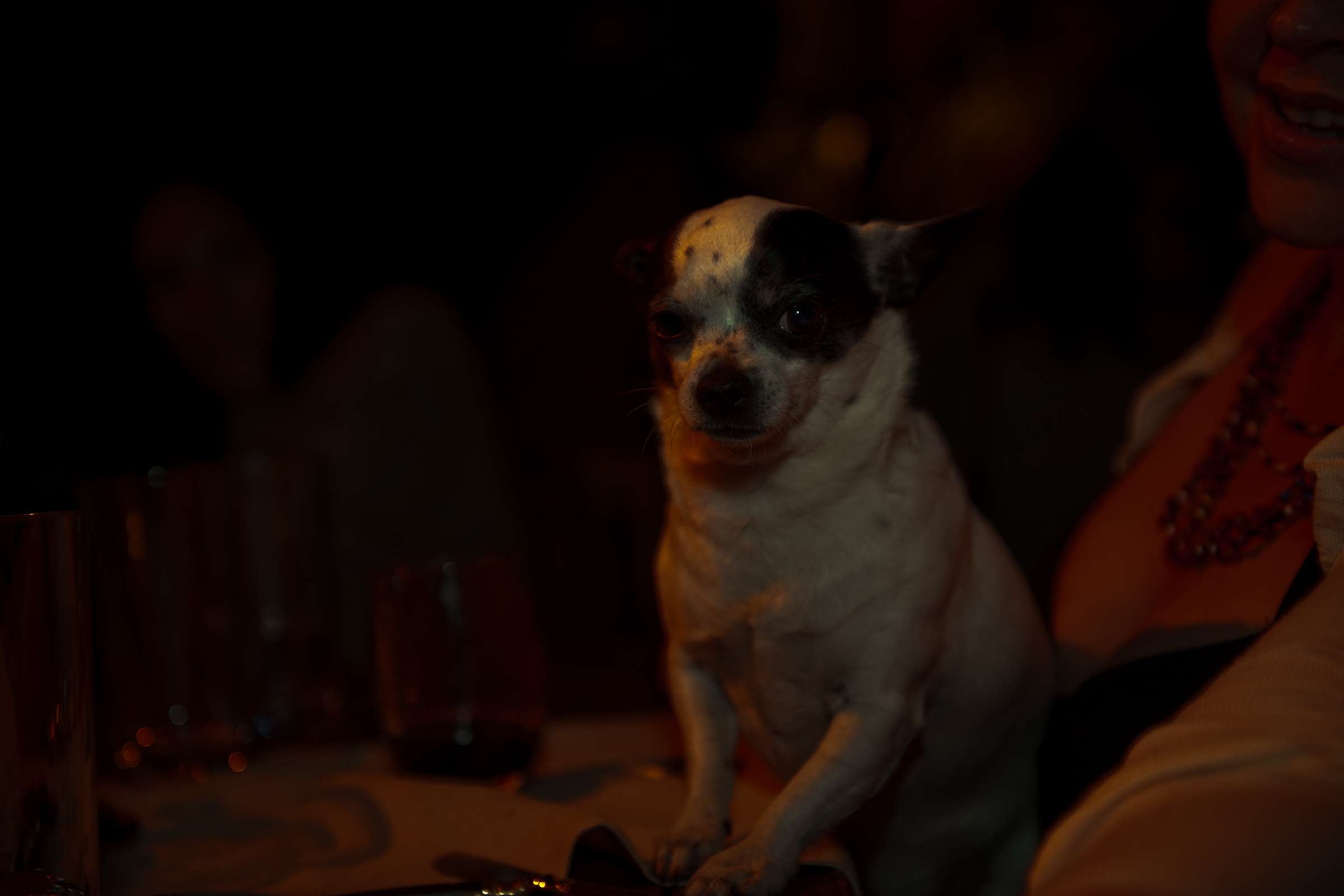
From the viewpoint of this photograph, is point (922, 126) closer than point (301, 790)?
No

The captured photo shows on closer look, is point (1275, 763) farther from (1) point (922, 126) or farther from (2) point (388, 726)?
(1) point (922, 126)

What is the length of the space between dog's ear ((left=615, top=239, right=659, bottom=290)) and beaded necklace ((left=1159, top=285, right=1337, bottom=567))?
1.99ft

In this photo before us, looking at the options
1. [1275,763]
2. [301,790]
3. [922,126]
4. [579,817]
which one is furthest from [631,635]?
[1275,763]

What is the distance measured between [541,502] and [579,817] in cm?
324

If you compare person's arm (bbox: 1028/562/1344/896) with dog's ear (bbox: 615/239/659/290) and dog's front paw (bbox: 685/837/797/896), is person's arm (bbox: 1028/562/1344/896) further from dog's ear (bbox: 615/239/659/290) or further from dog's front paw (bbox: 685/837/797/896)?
dog's ear (bbox: 615/239/659/290)

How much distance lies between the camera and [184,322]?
277cm

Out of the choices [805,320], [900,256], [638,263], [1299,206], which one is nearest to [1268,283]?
[1299,206]

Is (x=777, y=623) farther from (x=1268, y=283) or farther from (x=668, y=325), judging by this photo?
(x=1268, y=283)

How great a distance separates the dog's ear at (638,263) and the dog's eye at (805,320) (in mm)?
172

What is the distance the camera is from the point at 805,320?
1105mm

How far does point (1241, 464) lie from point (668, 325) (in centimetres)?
61

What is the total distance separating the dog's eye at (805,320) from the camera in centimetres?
111

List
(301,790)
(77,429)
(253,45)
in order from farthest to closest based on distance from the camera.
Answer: (253,45), (77,429), (301,790)

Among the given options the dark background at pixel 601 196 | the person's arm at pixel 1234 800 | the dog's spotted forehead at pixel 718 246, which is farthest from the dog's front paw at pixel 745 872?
the dark background at pixel 601 196
